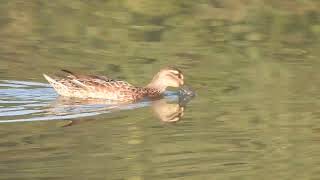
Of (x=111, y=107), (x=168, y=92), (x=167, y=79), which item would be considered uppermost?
(x=167, y=79)

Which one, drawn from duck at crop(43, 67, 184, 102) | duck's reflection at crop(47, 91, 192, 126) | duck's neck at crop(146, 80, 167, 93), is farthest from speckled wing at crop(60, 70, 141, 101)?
duck's neck at crop(146, 80, 167, 93)

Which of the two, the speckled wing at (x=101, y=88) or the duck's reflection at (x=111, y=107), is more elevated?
the speckled wing at (x=101, y=88)

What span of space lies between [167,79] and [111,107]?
117 cm

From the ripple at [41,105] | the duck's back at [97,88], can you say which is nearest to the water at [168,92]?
the ripple at [41,105]

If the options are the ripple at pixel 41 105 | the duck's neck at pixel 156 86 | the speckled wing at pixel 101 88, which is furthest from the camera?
the duck's neck at pixel 156 86

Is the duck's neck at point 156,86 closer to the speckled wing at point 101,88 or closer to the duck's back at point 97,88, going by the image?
the duck's back at point 97,88

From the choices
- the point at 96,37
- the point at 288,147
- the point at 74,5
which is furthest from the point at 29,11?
the point at 288,147

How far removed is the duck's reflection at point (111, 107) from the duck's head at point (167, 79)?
18cm

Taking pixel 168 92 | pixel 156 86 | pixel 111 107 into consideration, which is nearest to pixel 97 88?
pixel 111 107

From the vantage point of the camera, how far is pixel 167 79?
14500mm

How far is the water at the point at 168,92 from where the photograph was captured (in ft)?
34.8

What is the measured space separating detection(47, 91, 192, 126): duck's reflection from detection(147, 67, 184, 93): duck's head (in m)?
0.18

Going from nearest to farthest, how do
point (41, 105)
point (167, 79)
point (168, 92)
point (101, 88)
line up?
point (41, 105)
point (101, 88)
point (167, 79)
point (168, 92)

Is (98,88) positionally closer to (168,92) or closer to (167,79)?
(167,79)
